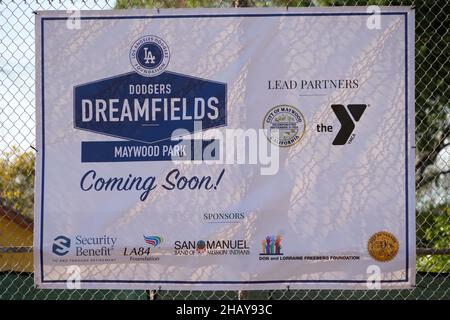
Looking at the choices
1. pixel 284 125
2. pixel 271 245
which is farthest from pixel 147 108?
pixel 271 245

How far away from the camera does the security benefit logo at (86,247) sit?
171 inches

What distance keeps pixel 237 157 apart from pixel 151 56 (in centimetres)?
85

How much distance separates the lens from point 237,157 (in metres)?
4.31

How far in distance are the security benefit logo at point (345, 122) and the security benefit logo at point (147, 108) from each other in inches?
26.8

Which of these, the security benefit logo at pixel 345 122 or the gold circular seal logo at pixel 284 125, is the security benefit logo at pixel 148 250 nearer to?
the gold circular seal logo at pixel 284 125

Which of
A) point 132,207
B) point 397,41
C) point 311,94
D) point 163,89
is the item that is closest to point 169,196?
point 132,207

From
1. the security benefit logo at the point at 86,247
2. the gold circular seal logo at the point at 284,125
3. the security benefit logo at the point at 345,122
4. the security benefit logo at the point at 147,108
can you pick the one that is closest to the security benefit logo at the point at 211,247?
the security benefit logo at the point at 86,247

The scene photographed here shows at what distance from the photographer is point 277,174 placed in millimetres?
4297

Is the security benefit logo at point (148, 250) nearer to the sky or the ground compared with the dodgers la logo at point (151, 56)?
nearer to the ground

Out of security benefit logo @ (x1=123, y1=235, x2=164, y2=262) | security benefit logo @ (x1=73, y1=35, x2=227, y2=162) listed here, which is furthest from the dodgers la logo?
security benefit logo @ (x1=123, y1=235, x2=164, y2=262)
